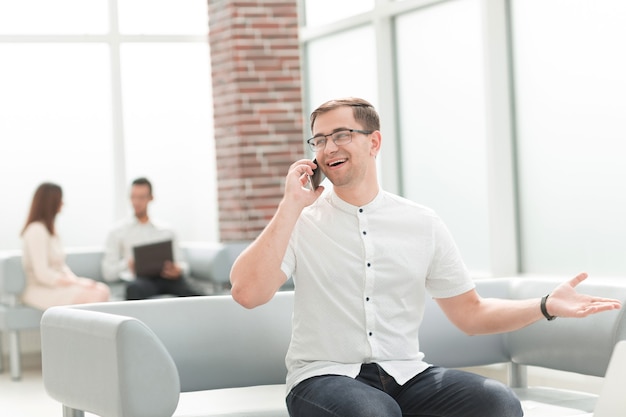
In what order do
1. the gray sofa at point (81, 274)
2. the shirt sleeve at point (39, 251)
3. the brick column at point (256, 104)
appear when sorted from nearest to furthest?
1. the shirt sleeve at point (39, 251)
2. the gray sofa at point (81, 274)
3. the brick column at point (256, 104)

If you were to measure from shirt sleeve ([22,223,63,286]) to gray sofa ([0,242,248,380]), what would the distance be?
0.53 ft

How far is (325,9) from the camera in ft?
29.7

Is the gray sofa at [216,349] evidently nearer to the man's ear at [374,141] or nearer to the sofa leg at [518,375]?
the sofa leg at [518,375]

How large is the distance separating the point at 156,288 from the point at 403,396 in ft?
15.9

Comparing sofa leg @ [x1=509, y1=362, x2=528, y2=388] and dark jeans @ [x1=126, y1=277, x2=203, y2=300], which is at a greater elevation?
dark jeans @ [x1=126, y1=277, x2=203, y2=300]

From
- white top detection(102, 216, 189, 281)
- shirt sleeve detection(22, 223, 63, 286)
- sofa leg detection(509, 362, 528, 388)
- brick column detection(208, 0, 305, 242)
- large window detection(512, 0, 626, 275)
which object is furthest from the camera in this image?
brick column detection(208, 0, 305, 242)

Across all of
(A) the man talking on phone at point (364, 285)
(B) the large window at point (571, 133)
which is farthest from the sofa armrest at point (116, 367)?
(B) the large window at point (571, 133)

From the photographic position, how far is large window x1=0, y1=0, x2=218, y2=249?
9.45 metres

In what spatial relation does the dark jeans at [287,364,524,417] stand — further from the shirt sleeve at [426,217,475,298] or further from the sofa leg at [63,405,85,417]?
the sofa leg at [63,405,85,417]

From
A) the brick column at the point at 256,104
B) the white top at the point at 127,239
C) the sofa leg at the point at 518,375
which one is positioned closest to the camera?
the sofa leg at the point at 518,375

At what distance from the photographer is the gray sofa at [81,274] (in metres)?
7.71

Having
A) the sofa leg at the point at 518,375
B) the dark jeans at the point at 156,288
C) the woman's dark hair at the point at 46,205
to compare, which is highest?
the woman's dark hair at the point at 46,205

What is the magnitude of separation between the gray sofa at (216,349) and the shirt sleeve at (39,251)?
370 cm

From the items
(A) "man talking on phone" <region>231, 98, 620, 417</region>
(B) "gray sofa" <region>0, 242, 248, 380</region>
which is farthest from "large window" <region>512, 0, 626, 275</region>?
(A) "man talking on phone" <region>231, 98, 620, 417</region>
